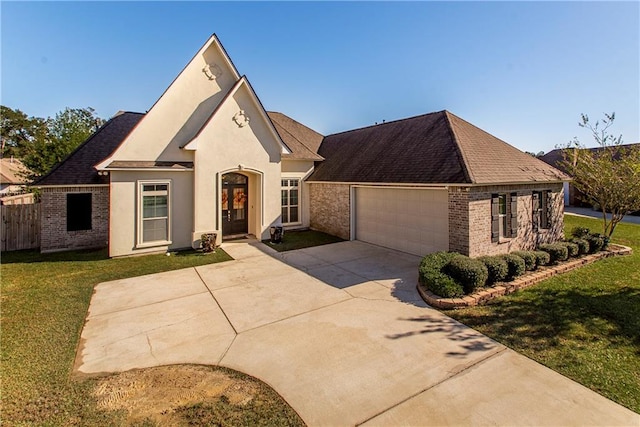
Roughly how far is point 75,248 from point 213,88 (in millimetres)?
9321

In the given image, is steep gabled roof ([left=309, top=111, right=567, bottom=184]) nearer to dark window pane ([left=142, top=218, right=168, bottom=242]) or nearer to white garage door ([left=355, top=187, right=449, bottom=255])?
white garage door ([left=355, top=187, right=449, bottom=255])

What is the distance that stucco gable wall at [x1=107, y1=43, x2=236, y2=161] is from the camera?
12.3 meters

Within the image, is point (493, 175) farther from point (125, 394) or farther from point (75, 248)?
point (75, 248)

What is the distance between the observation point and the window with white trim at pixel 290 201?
17.0 m

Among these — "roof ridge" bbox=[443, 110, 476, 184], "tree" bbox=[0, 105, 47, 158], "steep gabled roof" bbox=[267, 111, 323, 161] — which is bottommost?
"roof ridge" bbox=[443, 110, 476, 184]

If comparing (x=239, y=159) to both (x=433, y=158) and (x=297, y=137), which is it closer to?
(x=297, y=137)

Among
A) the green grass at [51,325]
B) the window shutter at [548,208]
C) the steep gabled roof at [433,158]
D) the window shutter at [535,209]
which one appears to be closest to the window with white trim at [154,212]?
the green grass at [51,325]

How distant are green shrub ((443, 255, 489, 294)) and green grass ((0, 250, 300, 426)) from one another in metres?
7.28

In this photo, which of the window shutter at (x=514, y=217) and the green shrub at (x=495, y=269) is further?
the window shutter at (x=514, y=217)

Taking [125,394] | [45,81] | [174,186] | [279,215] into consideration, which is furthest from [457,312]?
[45,81]

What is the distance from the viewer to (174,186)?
12.6 m

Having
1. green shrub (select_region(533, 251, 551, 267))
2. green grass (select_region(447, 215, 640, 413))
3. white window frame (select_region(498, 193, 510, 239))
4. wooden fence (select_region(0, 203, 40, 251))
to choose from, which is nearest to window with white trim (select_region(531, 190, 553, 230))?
white window frame (select_region(498, 193, 510, 239))

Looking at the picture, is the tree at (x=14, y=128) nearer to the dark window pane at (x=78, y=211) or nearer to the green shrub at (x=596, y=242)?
the dark window pane at (x=78, y=211)

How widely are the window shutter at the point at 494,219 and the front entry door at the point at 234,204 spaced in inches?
436
